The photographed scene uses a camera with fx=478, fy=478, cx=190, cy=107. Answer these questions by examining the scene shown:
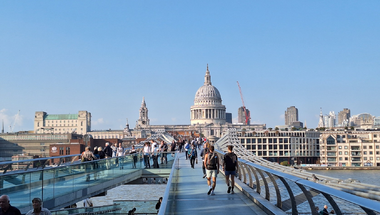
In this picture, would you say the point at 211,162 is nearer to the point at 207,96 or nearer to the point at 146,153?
the point at 146,153

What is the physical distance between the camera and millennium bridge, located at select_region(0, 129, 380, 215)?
5211mm

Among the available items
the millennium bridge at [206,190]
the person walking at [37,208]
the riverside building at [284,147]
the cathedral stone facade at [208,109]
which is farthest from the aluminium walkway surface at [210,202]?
the cathedral stone facade at [208,109]

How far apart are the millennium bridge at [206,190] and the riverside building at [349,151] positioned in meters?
88.3

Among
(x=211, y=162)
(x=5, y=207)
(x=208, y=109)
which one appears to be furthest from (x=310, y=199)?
(x=208, y=109)

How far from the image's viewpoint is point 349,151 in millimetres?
97875

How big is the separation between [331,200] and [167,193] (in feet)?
7.46

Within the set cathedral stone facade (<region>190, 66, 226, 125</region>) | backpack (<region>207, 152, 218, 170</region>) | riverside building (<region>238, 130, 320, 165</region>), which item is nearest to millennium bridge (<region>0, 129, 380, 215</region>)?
backpack (<region>207, 152, 218, 170</region>)

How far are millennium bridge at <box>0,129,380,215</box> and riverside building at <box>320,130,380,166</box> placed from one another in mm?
88297

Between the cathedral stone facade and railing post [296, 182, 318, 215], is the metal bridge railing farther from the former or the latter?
the cathedral stone facade

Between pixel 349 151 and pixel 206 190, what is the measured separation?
307 feet

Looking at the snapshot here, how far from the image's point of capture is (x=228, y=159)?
1023cm

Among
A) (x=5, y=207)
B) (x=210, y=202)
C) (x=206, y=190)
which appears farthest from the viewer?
(x=206, y=190)

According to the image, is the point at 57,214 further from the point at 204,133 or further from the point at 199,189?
the point at 204,133

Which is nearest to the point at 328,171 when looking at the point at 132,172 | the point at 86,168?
the point at 132,172
